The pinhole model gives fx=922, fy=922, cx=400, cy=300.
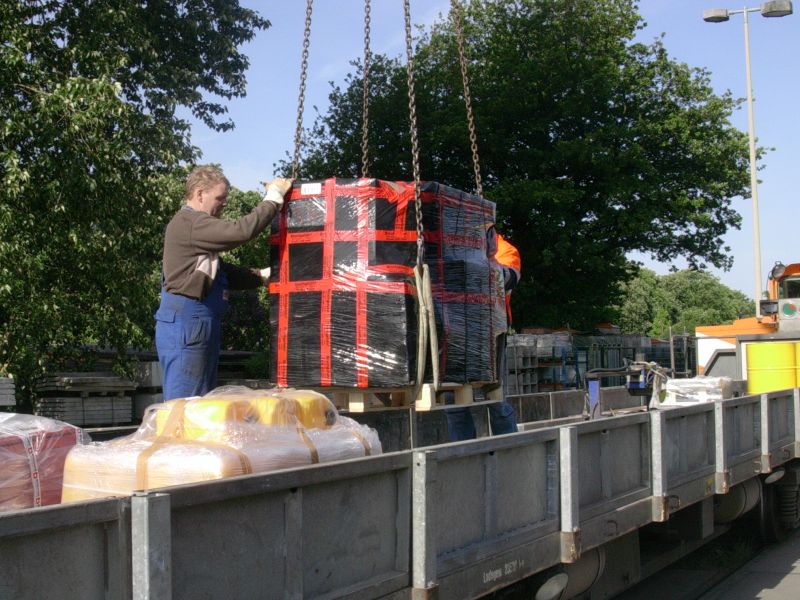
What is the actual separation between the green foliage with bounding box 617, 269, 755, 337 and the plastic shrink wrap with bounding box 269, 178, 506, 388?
75.7 m

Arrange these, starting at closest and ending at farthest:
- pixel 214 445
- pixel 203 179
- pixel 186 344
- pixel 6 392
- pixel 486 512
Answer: pixel 214 445 < pixel 486 512 < pixel 186 344 < pixel 203 179 < pixel 6 392

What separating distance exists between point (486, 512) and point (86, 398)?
1390cm

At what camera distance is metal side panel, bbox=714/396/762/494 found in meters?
6.14

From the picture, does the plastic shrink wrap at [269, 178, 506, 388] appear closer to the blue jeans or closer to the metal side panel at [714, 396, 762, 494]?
the blue jeans

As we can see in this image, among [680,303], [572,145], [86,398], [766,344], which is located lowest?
A: [86,398]

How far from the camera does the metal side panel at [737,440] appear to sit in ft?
20.2

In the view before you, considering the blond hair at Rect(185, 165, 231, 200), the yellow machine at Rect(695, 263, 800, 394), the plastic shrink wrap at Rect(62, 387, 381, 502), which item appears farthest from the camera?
the yellow machine at Rect(695, 263, 800, 394)

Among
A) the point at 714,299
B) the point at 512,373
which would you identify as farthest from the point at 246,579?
the point at 714,299

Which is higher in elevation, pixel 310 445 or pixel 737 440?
pixel 310 445

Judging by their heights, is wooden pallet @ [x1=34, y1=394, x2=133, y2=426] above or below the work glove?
below

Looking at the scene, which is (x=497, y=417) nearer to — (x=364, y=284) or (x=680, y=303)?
(x=364, y=284)

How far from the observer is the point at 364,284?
4715 millimetres

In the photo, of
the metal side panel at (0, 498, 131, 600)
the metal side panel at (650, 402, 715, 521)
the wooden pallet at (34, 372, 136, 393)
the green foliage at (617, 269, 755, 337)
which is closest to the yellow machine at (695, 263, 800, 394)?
the metal side panel at (650, 402, 715, 521)

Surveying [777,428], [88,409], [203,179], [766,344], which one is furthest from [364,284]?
[88,409]
